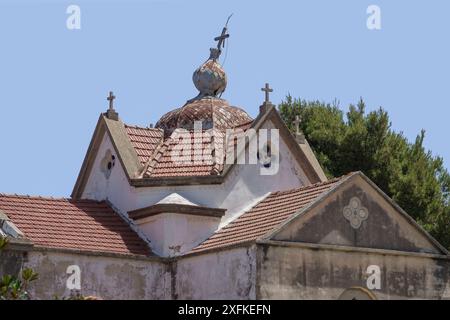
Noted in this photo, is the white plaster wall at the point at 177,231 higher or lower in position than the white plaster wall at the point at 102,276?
higher

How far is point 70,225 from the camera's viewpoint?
3950 cm

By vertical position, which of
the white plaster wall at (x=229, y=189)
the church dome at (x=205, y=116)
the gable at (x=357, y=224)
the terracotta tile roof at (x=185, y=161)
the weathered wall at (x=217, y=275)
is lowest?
the weathered wall at (x=217, y=275)

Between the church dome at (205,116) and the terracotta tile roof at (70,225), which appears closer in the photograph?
the terracotta tile roof at (70,225)

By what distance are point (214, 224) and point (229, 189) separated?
1148mm

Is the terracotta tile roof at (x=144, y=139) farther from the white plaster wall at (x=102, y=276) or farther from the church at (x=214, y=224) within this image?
the white plaster wall at (x=102, y=276)

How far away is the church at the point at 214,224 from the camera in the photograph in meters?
37.0

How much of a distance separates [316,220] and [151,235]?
503cm

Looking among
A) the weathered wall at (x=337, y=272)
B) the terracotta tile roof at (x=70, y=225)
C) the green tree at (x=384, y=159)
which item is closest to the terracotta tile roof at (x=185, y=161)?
the terracotta tile roof at (x=70, y=225)

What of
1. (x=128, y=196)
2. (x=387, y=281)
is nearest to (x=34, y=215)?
(x=128, y=196)

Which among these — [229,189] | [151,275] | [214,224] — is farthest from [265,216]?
[151,275]

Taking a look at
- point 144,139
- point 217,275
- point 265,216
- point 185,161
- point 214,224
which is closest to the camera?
point 217,275

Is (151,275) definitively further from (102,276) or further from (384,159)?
(384,159)

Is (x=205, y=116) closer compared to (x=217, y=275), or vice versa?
(x=217, y=275)

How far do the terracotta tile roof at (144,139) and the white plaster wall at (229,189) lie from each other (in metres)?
0.66
